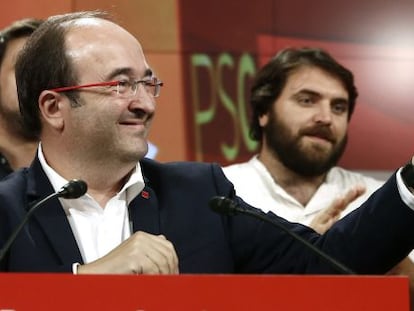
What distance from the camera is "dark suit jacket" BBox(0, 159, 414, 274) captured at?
1729mm

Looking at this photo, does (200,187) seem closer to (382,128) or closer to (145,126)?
(145,126)

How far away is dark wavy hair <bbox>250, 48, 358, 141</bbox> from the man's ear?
4.27 ft

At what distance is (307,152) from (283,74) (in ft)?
0.95

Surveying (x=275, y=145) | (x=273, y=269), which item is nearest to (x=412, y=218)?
(x=273, y=269)

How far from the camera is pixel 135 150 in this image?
1863 mm

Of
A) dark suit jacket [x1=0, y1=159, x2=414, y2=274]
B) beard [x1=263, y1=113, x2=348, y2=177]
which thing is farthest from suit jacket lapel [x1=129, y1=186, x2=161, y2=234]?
beard [x1=263, y1=113, x2=348, y2=177]

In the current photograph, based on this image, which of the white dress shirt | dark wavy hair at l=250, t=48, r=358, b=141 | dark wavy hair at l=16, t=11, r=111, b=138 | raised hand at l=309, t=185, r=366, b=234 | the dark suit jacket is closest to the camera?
the dark suit jacket

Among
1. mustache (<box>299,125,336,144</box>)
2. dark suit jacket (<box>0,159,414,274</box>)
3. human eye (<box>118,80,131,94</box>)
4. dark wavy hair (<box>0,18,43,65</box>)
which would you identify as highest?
human eye (<box>118,80,131,94</box>)

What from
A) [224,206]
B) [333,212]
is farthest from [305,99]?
[224,206]

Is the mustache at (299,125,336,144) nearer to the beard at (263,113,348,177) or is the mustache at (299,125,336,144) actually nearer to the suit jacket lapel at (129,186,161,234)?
the beard at (263,113,348,177)

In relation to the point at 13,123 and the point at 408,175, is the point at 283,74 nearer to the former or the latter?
the point at 13,123

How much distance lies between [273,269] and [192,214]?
0.19 meters

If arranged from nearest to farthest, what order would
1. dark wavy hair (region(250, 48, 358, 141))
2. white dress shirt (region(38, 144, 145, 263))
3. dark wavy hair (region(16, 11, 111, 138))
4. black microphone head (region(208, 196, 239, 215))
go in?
black microphone head (region(208, 196, 239, 215)), white dress shirt (region(38, 144, 145, 263)), dark wavy hair (region(16, 11, 111, 138)), dark wavy hair (region(250, 48, 358, 141))

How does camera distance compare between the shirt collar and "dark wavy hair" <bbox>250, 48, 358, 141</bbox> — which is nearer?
the shirt collar
